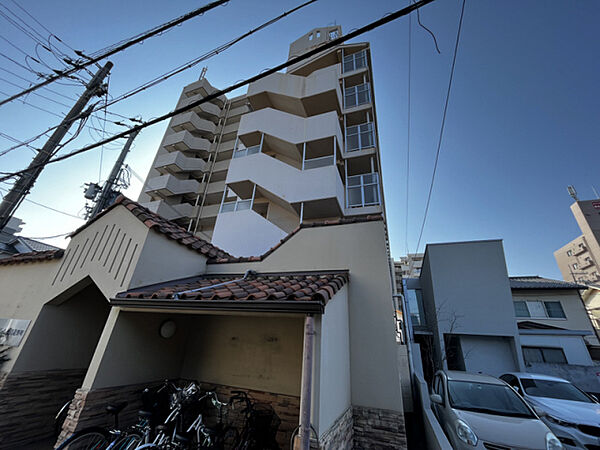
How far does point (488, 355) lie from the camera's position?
33.2 ft

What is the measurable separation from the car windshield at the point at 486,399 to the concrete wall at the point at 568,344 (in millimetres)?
9811

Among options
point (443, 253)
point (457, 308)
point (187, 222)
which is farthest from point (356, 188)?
point (187, 222)

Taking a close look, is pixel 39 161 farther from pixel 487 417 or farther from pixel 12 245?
pixel 487 417

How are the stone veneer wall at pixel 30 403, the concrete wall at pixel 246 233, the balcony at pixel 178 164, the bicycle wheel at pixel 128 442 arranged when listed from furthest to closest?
the balcony at pixel 178 164, the concrete wall at pixel 246 233, the stone veneer wall at pixel 30 403, the bicycle wheel at pixel 128 442

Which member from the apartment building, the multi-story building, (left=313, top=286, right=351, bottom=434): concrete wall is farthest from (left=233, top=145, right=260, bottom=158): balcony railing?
the multi-story building

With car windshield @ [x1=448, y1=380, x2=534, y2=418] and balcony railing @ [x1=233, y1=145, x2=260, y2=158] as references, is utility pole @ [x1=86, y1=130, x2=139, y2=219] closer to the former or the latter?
balcony railing @ [x1=233, y1=145, x2=260, y2=158]

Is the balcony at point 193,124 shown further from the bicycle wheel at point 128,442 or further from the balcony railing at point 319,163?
the bicycle wheel at point 128,442

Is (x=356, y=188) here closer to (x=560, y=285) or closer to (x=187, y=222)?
(x=560, y=285)

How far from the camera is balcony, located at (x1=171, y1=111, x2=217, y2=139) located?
2152 cm

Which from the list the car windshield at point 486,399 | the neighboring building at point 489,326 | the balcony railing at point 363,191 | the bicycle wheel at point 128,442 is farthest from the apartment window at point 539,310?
the bicycle wheel at point 128,442

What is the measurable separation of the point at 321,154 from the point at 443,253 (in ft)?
28.5

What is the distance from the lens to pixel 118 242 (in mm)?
4926

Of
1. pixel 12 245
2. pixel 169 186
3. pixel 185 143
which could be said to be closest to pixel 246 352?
pixel 12 245

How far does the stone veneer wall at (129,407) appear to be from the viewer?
3.55 meters
